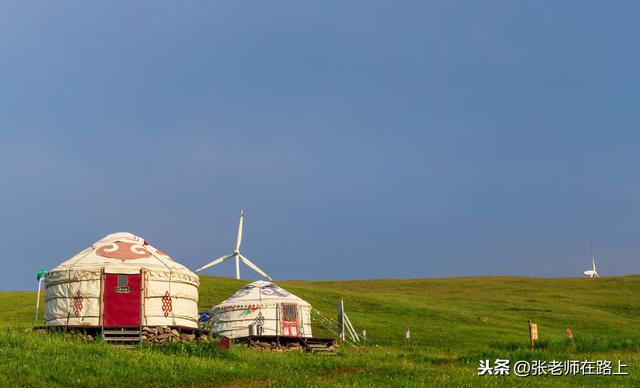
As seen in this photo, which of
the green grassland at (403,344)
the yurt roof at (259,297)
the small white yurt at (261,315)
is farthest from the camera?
the yurt roof at (259,297)

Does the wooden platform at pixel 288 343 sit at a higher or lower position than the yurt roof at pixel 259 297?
lower

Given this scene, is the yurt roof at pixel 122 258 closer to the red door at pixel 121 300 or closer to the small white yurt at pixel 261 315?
the red door at pixel 121 300

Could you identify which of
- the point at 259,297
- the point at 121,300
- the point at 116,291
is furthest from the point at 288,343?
the point at 116,291

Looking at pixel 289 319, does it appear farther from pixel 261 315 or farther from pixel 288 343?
pixel 288 343

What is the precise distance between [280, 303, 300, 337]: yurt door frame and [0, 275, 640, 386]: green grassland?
9.10ft

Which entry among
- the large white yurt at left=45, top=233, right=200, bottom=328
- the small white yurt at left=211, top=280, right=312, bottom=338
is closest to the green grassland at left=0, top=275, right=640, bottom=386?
the large white yurt at left=45, top=233, right=200, bottom=328

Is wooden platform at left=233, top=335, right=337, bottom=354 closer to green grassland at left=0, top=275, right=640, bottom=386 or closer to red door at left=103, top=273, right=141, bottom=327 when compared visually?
green grassland at left=0, top=275, right=640, bottom=386

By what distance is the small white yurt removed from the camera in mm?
36812

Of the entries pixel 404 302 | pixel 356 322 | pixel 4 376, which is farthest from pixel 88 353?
pixel 404 302

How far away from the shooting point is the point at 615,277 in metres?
84.7

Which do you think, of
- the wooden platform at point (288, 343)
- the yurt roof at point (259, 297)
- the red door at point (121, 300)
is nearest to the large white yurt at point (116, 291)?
the red door at point (121, 300)

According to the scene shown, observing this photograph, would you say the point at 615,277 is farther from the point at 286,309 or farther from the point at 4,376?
the point at 4,376

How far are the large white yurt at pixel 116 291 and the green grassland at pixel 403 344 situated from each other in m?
2.09

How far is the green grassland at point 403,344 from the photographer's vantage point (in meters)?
18.3
